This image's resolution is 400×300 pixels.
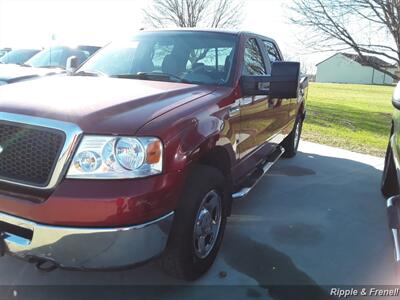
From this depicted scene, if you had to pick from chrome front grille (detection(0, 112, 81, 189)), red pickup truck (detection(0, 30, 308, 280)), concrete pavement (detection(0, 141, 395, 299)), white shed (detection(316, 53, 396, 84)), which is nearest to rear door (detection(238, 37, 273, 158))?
red pickup truck (detection(0, 30, 308, 280))

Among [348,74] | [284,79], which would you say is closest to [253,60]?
[284,79]

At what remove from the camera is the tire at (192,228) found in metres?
2.85

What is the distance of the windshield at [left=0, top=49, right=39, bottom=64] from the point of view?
1145 centimetres

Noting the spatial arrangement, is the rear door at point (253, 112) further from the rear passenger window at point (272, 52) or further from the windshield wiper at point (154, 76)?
the windshield wiper at point (154, 76)

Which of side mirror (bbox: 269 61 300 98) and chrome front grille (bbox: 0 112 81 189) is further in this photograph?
side mirror (bbox: 269 61 300 98)

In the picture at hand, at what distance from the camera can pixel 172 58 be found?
4.16 meters

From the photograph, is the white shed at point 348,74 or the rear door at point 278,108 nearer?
the rear door at point 278,108

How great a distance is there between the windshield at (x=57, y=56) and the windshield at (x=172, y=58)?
5.35m

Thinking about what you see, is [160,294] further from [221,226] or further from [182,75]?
[182,75]

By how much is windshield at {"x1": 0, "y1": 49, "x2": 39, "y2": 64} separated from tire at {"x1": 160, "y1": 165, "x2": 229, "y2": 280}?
9.78 metres

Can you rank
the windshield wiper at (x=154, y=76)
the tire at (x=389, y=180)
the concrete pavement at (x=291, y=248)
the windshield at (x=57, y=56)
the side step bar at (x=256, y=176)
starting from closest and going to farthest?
the concrete pavement at (x=291, y=248) → the windshield wiper at (x=154, y=76) → the side step bar at (x=256, y=176) → the tire at (x=389, y=180) → the windshield at (x=57, y=56)

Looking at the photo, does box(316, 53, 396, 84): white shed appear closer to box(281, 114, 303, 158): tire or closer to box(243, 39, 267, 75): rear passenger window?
box(281, 114, 303, 158): tire

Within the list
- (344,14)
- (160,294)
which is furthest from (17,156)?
(344,14)

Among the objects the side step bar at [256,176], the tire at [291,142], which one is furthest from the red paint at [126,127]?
the tire at [291,142]
